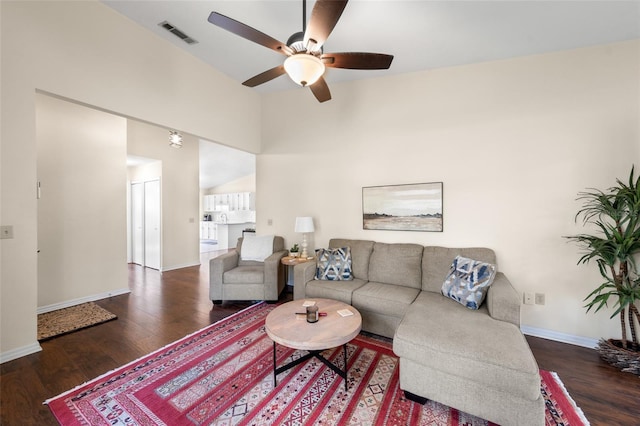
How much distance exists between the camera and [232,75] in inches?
141

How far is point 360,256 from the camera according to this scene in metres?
3.17

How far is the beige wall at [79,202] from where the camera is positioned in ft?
10.5

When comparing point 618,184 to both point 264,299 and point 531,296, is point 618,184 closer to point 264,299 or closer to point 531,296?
point 531,296

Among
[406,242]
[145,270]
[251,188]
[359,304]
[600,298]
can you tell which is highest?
[251,188]

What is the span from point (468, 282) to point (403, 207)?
120cm

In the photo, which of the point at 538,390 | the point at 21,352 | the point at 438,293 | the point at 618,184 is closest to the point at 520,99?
the point at 618,184

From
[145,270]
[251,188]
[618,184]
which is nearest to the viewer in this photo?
[618,184]

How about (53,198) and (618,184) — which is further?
(53,198)

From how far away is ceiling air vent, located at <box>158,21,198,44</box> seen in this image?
256cm

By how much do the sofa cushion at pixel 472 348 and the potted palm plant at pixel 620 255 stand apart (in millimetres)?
1157

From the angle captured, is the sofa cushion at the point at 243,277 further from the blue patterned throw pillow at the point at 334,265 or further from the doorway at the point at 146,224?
the doorway at the point at 146,224

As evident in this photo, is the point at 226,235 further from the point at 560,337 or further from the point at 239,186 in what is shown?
the point at 560,337

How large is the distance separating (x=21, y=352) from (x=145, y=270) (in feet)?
11.0

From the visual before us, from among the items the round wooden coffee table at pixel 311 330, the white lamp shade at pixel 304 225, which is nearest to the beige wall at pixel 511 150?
the white lamp shade at pixel 304 225
